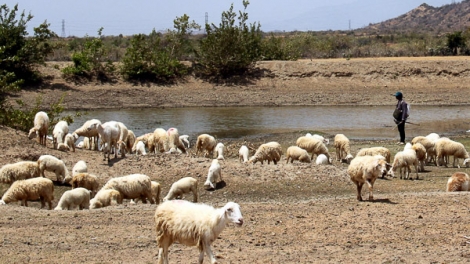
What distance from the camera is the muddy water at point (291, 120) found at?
31.7m

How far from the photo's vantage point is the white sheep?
53.2 feet

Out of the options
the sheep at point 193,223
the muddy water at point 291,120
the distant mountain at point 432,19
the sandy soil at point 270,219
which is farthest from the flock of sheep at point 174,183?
the distant mountain at point 432,19

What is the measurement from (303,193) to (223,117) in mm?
21411

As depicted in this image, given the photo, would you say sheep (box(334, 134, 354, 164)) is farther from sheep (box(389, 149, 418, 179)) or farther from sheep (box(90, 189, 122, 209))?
sheep (box(90, 189, 122, 209))

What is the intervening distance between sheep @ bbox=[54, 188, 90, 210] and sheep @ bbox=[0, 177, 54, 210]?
0.38 meters

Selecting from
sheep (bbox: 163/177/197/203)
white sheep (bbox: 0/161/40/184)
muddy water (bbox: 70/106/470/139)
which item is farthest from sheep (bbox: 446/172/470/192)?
muddy water (bbox: 70/106/470/139)

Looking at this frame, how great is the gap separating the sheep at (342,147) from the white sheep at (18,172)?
987cm

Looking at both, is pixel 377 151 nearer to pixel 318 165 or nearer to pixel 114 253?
pixel 318 165

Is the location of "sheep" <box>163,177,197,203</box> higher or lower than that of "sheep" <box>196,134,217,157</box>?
lower

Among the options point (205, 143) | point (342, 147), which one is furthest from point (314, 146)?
point (205, 143)

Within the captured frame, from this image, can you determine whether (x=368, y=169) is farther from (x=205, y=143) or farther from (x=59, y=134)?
(x=59, y=134)

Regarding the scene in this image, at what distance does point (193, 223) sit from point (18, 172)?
8.94 m

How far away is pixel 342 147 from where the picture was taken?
2217cm

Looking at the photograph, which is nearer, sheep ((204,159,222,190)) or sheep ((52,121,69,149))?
sheep ((204,159,222,190))
